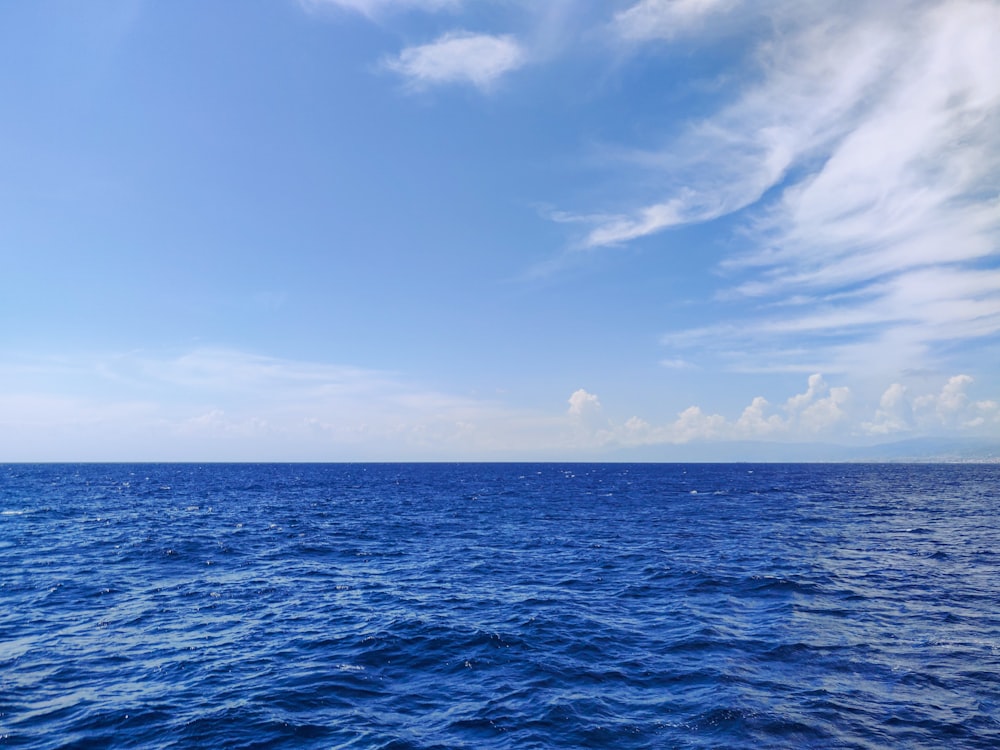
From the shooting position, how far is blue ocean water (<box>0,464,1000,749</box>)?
18188mm

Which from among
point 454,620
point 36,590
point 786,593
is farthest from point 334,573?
point 786,593

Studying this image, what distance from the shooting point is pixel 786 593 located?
111 feet

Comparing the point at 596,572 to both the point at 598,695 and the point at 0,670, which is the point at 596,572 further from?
the point at 0,670

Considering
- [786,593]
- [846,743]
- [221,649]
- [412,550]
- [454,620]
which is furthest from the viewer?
[412,550]

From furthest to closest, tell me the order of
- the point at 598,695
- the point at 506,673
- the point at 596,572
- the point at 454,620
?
the point at 596,572 → the point at 454,620 → the point at 506,673 → the point at 598,695

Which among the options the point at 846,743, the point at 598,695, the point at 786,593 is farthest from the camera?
the point at 786,593

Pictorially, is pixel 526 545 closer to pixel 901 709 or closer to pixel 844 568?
pixel 844 568

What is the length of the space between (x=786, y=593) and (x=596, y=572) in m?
12.6

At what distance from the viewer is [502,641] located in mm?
26219

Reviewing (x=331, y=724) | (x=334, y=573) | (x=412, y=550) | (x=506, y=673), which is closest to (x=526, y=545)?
(x=412, y=550)

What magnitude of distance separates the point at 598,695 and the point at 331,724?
9.48 m

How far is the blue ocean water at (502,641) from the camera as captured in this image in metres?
18.2

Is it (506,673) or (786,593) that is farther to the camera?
(786,593)

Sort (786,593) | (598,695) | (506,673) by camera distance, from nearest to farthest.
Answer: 1. (598,695)
2. (506,673)
3. (786,593)
